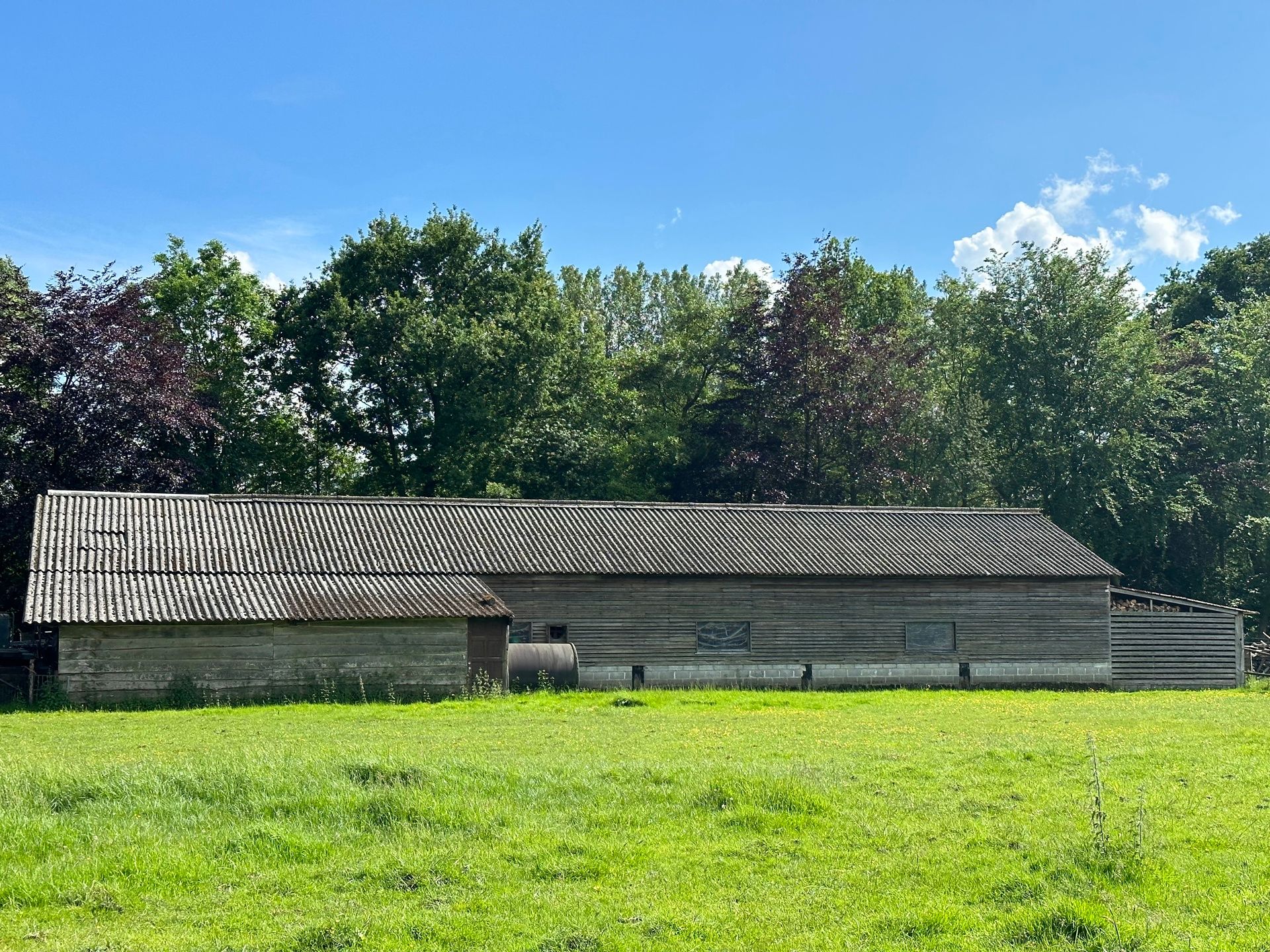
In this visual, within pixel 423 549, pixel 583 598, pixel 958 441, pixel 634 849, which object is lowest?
pixel 634 849

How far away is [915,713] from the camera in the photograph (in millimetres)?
28484

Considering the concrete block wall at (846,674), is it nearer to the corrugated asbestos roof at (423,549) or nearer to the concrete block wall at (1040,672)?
the concrete block wall at (1040,672)

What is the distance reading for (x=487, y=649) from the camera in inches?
1292

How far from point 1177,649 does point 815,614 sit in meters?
13.1

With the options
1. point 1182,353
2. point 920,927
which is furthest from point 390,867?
point 1182,353

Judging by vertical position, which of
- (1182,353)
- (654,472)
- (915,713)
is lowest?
(915,713)

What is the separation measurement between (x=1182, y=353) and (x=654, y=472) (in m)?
27.0

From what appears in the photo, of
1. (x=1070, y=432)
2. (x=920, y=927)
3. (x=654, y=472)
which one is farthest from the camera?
(x=654, y=472)

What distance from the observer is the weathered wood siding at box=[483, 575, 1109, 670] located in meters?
36.7

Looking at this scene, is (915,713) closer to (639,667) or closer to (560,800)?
(639,667)

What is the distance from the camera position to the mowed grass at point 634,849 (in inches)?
380

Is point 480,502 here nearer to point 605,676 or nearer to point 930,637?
point 605,676

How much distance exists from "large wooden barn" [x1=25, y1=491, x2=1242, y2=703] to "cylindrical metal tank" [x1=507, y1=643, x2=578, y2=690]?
0.43 meters

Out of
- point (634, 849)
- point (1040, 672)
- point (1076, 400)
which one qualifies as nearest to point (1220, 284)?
point (1076, 400)
